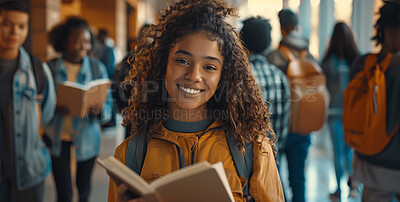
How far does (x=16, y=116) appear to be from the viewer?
2439 millimetres

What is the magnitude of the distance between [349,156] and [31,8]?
4456 millimetres

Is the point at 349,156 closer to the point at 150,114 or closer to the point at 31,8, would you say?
the point at 150,114

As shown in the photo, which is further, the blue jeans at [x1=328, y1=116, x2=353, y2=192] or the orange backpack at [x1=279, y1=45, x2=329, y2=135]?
the blue jeans at [x1=328, y1=116, x2=353, y2=192]

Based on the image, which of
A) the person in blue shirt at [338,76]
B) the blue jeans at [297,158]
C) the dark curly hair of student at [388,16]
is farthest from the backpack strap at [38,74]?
the person in blue shirt at [338,76]

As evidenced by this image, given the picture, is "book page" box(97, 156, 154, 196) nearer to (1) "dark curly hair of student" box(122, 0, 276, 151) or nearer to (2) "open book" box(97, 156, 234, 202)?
(2) "open book" box(97, 156, 234, 202)

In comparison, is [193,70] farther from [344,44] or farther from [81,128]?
[344,44]

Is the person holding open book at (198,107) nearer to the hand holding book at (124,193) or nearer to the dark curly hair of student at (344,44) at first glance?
the hand holding book at (124,193)

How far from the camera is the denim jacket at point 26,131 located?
2436mm

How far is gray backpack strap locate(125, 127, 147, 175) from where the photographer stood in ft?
4.16

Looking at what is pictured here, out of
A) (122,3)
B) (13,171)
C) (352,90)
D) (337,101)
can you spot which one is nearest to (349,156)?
(337,101)

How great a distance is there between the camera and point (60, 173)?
2.91 m

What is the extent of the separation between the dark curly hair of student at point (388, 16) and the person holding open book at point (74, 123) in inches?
90.7

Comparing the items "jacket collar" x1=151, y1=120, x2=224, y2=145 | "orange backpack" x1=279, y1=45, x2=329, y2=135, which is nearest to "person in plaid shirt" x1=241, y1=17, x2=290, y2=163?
"orange backpack" x1=279, y1=45, x2=329, y2=135

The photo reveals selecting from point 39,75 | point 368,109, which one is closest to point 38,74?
point 39,75
